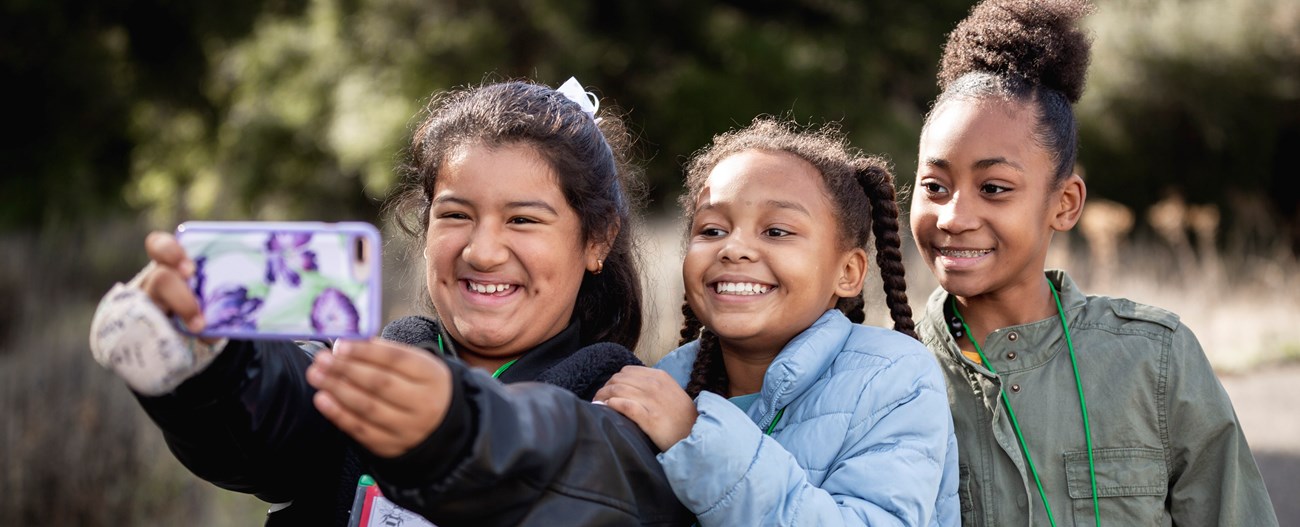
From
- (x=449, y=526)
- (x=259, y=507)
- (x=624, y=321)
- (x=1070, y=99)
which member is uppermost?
(x=1070, y=99)

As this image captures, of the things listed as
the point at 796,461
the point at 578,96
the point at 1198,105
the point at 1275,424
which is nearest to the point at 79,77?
the point at 578,96

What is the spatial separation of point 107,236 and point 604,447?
5.32 m

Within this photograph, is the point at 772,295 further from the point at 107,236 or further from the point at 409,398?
the point at 107,236

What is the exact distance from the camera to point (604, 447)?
5.49ft

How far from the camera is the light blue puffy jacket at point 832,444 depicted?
1.85 meters

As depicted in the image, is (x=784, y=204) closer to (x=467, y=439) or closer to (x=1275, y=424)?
(x=467, y=439)

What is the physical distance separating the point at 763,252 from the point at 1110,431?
907 mm

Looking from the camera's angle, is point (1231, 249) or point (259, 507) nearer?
point (259, 507)

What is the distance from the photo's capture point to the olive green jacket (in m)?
2.51

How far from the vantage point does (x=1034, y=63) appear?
111 inches

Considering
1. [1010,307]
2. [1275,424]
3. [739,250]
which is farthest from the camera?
[1275,424]

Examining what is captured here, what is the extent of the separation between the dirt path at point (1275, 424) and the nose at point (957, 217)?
3108mm

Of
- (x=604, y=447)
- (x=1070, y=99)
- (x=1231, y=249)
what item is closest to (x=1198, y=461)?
(x=1070, y=99)

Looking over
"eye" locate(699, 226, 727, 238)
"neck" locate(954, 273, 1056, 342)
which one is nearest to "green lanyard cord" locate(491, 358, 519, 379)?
"eye" locate(699, 226, 727, 238)
